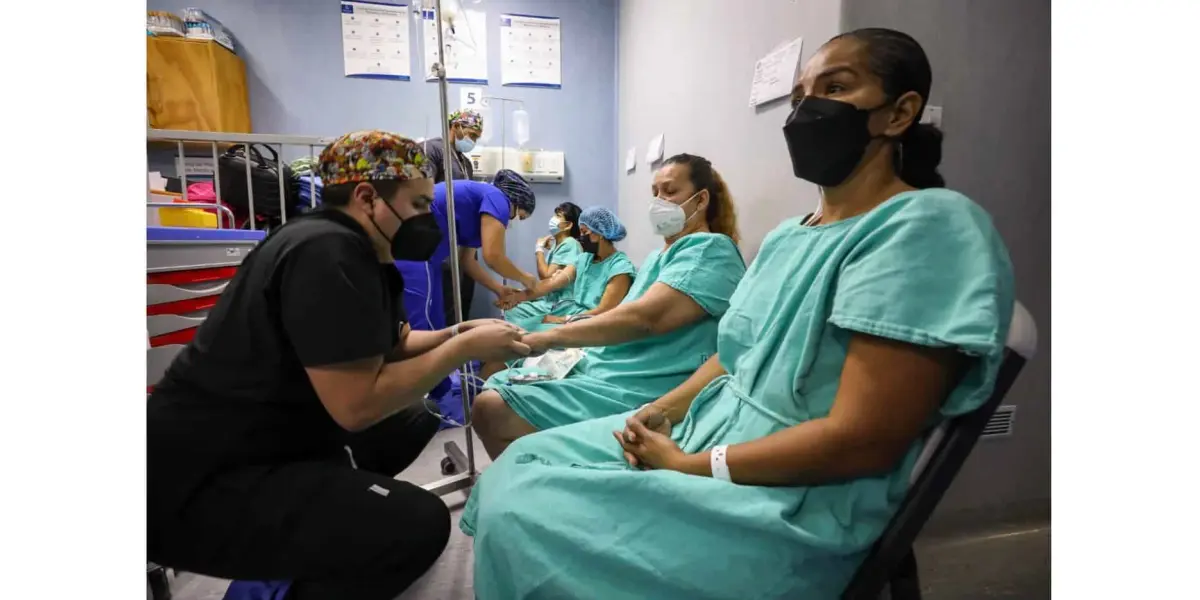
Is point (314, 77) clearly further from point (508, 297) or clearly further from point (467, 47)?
point (508, 297)

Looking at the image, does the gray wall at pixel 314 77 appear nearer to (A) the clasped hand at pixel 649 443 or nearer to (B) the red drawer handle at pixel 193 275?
(B) the red drawer handle at pixel 193 275

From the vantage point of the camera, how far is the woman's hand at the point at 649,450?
0.65 m

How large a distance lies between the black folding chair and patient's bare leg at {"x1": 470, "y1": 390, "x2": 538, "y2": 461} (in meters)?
0.71

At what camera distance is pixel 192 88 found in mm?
766

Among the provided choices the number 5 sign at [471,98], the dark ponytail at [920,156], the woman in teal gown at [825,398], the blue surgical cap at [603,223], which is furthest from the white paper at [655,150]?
the dark ponytail at [920,156]

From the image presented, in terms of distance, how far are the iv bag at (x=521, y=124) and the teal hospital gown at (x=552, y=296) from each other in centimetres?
71

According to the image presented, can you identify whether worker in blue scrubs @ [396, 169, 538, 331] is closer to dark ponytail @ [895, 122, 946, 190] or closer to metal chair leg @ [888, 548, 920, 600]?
dark ponytail @ [895, 122, 946, 190]

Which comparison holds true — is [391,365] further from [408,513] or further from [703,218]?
[703,218]

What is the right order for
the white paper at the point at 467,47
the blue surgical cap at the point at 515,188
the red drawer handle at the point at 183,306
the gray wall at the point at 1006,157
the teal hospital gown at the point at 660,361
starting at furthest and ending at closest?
the blue surgical cap at the point at 515,188, the teal hospital gown at the point at 660,361, the white paper at the point at 467,47, the red drawer handle at the point at 183,306, the gray wall at the point at 1006,157

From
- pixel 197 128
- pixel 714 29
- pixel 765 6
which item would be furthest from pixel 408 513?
pixel 714 29

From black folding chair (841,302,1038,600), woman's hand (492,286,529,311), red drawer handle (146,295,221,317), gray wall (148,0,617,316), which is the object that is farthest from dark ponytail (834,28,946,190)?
woman's hand (492,286,529,311)

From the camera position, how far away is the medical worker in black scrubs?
2.09 feet

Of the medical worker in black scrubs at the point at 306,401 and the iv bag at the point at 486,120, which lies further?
the iv bag at the point at 486,120
